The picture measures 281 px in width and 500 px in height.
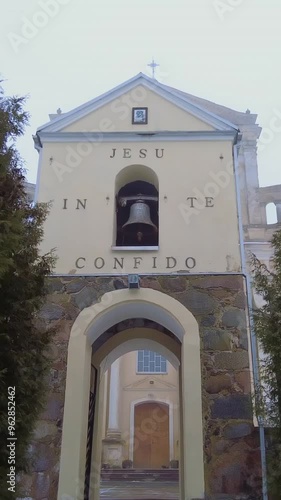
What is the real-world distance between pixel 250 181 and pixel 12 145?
14.2 meters

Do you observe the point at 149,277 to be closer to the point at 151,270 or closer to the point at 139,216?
the point at 151,270

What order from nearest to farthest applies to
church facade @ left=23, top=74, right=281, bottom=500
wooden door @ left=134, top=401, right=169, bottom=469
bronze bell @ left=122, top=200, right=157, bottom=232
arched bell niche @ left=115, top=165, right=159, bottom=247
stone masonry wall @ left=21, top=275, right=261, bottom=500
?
stone masonry wall @ left=21, top=275, right=261, bottom=500 < church facade @ left=23, top=74, right=281, bottom=500 < bronze bell @ left=122, top=200, right=157, bottom=232 < arched bell niche @ left=115, top=165, right=159, bottom=247 < wooden door @ left=134, top=401, right=169, bottom=469

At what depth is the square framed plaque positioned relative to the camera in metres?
8.98

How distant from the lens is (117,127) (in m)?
8.95

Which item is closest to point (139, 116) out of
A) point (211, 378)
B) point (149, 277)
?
point (149, 277)

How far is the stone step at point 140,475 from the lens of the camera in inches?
738

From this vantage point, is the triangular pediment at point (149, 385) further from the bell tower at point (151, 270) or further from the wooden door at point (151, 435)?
the bell tower at point (151, 270)

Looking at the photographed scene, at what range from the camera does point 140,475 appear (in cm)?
1919

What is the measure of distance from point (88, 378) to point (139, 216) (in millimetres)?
2658

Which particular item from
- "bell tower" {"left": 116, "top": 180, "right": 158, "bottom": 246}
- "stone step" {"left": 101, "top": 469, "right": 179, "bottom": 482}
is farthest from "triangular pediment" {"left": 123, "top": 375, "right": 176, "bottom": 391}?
"bell tower" {"left": 116, "top": 180, "right": 158, "bottom": 246}

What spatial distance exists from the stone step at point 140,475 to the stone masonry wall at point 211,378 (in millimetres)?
12680

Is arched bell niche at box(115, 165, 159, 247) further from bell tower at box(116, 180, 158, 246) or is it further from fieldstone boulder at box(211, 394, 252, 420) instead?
fieldstone boulder at box(211, 394, 252, 420)

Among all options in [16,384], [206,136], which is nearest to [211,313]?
[206,136]

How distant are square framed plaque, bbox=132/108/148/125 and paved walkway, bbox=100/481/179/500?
351 inches
